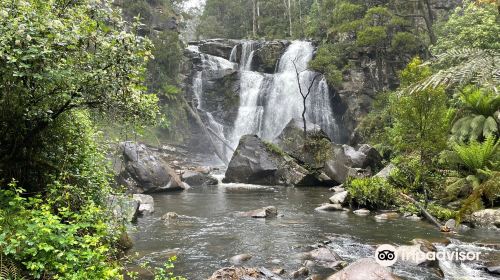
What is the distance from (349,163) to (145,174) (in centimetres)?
1066

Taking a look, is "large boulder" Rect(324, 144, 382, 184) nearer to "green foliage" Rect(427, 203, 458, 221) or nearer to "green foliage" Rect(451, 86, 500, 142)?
"green foliage" Rect(451, 86, 500, 142)

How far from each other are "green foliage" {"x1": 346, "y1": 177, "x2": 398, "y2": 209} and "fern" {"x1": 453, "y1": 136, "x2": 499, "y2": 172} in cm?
266

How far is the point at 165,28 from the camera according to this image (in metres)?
37.2

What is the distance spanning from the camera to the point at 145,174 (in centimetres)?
1923

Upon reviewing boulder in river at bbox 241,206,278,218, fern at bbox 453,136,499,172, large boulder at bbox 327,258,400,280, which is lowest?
boulder in river at bbox 241,206,278,218

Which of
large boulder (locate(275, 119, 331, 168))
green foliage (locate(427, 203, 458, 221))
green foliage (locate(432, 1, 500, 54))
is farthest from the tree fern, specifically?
large boulder (locate(275, 119, 331, 168))

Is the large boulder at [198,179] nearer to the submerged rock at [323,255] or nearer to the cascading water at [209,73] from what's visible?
the cascading water at [209,73]

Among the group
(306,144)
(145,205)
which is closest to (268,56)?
(306,144)

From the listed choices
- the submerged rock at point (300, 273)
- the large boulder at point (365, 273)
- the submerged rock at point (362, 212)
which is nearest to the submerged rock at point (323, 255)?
the submerged rock at point (300, 273)

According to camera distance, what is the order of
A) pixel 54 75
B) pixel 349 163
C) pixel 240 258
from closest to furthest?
pixel 54 75
pixel 240 258
pixel 349 163

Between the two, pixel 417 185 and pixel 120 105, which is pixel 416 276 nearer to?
pixel 120 105

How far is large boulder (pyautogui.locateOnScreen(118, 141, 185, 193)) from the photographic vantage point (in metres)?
18.9

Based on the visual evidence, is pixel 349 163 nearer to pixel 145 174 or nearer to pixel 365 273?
pixel 145 174

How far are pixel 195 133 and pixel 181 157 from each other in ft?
14.3
